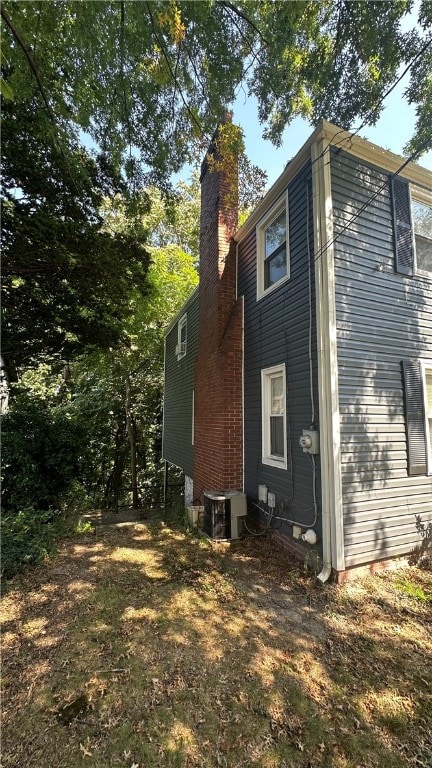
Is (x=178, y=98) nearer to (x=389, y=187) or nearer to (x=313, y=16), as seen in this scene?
(x=313, y=16)

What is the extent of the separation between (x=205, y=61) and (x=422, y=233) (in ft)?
13.2

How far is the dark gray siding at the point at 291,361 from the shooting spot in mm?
4340

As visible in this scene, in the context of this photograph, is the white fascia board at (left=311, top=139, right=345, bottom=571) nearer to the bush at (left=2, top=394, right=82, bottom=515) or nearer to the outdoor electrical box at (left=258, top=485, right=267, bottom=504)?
the outdoor electrical box at (left=258, top=485, right=267, bottom=504)

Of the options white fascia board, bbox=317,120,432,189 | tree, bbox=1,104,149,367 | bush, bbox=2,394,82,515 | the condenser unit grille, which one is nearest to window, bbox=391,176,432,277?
white fascia board, bbox=317,120,432,189

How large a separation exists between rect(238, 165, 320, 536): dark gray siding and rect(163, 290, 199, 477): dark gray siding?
2.99m

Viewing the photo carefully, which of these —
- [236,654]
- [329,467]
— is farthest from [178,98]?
[236,654]

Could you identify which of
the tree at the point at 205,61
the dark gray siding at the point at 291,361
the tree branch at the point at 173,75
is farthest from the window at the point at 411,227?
the tree branch at the point at 173,75

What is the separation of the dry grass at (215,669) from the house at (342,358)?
2.40 ft

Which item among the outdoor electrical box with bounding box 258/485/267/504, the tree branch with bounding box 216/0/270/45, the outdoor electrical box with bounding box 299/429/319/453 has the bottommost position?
the outdoor electrical box with bounding box 258/485/267/504

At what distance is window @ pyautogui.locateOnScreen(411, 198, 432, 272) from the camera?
16.5 ft

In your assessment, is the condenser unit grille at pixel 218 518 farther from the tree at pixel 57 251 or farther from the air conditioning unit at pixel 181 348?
the air conditioning unit at pixel 181 348

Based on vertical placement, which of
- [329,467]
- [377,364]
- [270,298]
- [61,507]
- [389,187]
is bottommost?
[61,507]

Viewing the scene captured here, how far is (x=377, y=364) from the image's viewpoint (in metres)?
4.37

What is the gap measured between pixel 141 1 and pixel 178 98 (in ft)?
3.20
